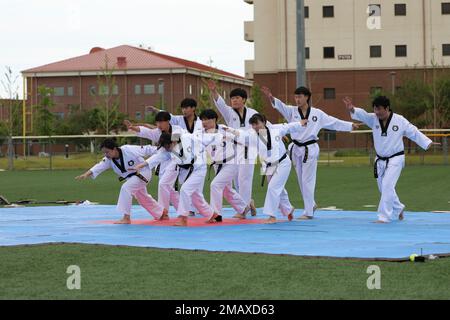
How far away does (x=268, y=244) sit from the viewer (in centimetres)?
1041

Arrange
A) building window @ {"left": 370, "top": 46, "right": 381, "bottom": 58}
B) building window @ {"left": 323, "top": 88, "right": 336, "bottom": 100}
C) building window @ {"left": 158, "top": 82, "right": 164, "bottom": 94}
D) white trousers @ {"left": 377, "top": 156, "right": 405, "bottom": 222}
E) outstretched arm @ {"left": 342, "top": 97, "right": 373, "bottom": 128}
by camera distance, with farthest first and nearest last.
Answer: building window @ {"left": 158, "top": 82, "right": 164, "bottom": 94} < building window @ {"left": 323, "top": 88, "right": 336, "bottom": 100} < building window @ {"left": 370, "top": 46, "right": 381, "bottom": 58} < outstretched arm @ {"left": 342, "top": 97, "right": 373, "bottom": 128} < white trousers @ {"left": 377, "top": 156, "right": 405, "bottom": 222}

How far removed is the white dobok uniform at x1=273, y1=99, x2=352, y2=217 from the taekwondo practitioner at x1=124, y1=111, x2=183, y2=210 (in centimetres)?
199

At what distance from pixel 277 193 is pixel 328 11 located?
58.2 m

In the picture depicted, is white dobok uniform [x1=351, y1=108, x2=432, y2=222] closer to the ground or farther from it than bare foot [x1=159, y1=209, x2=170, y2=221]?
farther from it

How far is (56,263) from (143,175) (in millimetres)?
5277

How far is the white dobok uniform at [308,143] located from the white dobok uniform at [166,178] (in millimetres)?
1989

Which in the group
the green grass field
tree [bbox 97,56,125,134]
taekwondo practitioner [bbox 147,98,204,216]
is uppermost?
tree [bbox 97,56,125,134]

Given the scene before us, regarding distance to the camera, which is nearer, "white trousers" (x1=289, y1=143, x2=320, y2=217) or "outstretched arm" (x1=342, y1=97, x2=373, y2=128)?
"outstretched arm" (x1=342, y1=97, x2=373, y2=128)

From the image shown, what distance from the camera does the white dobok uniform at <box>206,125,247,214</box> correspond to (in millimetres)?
14133

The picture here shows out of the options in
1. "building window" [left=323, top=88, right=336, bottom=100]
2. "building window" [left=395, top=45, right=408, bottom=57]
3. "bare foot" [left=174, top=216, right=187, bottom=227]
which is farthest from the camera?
"building window" [left=323, top=88, right=336, bottom=100]

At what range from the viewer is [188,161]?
13.9 metres

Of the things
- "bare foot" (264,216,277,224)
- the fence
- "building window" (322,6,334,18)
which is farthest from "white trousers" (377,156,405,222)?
"building window" (322,6,334,18)

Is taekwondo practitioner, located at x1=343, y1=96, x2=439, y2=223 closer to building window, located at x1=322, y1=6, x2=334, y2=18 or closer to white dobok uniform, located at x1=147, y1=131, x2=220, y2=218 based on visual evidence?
white dobok uniform, located at x1=147, y1=131, x2=220, y2=218
